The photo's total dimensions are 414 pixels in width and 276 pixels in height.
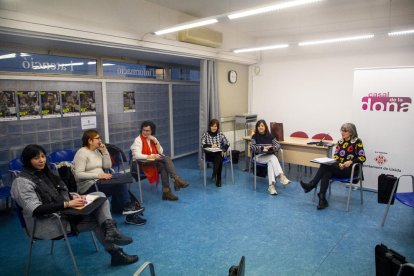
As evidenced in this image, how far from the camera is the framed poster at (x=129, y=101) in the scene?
16.4ft

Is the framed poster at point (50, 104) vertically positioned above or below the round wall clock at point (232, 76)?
below

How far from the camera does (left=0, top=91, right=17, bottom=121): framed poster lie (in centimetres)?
352

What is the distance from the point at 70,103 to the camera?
13.8 ft

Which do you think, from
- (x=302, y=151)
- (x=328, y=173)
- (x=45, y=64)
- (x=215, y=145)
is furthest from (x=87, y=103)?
(x=328, y=173)

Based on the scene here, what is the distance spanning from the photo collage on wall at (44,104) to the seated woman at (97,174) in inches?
47.5

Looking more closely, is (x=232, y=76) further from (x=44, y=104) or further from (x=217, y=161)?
(x=44, y=104)

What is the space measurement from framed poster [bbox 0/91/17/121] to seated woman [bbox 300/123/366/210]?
3957 mm

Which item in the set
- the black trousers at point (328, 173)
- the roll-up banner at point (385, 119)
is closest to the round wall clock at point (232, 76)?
the roll-up banner at point (385, 119)

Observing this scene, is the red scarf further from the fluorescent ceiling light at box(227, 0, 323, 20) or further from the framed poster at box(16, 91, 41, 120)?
the fluorescent ceiling light at box(227, 0, 323, 20)

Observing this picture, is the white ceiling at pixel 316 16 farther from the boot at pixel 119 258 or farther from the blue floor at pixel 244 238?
the boot at pixel 119 258

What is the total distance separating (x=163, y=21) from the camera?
4.43 metres

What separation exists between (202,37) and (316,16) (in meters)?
1.99

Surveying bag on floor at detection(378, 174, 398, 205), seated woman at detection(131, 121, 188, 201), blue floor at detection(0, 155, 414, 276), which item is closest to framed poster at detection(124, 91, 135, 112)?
seated woman at detection(131, 121, 188, 201)

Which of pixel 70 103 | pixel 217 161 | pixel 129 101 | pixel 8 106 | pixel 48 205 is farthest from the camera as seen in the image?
pixel 129 101
